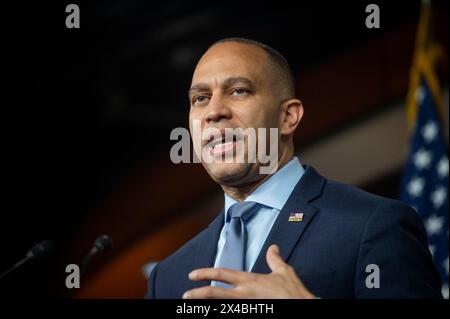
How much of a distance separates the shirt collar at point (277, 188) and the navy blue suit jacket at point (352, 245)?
1.9 inches

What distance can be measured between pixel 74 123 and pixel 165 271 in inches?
92.8

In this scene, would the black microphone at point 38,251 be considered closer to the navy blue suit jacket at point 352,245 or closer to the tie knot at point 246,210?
the navy blue suit jacket at point 352,245

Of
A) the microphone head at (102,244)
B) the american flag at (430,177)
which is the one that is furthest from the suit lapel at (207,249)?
the american flag at (430,177)

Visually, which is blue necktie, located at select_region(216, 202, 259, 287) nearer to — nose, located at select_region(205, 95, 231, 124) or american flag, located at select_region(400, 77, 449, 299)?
nose, located at select_region(205, 95, 231, 124)

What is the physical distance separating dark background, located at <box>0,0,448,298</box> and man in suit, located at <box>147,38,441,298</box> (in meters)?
2.17

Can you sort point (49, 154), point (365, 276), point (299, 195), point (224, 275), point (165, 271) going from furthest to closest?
1. point (49, 154)
2. point (165, 271)
3. point (299, 195)
4. point (365, 276)
5. point (224, 275)

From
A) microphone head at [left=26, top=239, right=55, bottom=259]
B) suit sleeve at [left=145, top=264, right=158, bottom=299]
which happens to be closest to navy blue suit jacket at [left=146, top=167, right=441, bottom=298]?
suit sleeve at [left=145, top=264, right=158, bottom=299]

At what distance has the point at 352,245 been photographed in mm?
1648

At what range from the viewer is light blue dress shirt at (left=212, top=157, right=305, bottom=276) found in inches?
71.4

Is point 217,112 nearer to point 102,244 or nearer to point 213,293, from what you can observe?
point 102,244

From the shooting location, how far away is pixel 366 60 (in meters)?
4.36

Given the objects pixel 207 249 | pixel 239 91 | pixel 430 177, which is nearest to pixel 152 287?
pixel 207 249
